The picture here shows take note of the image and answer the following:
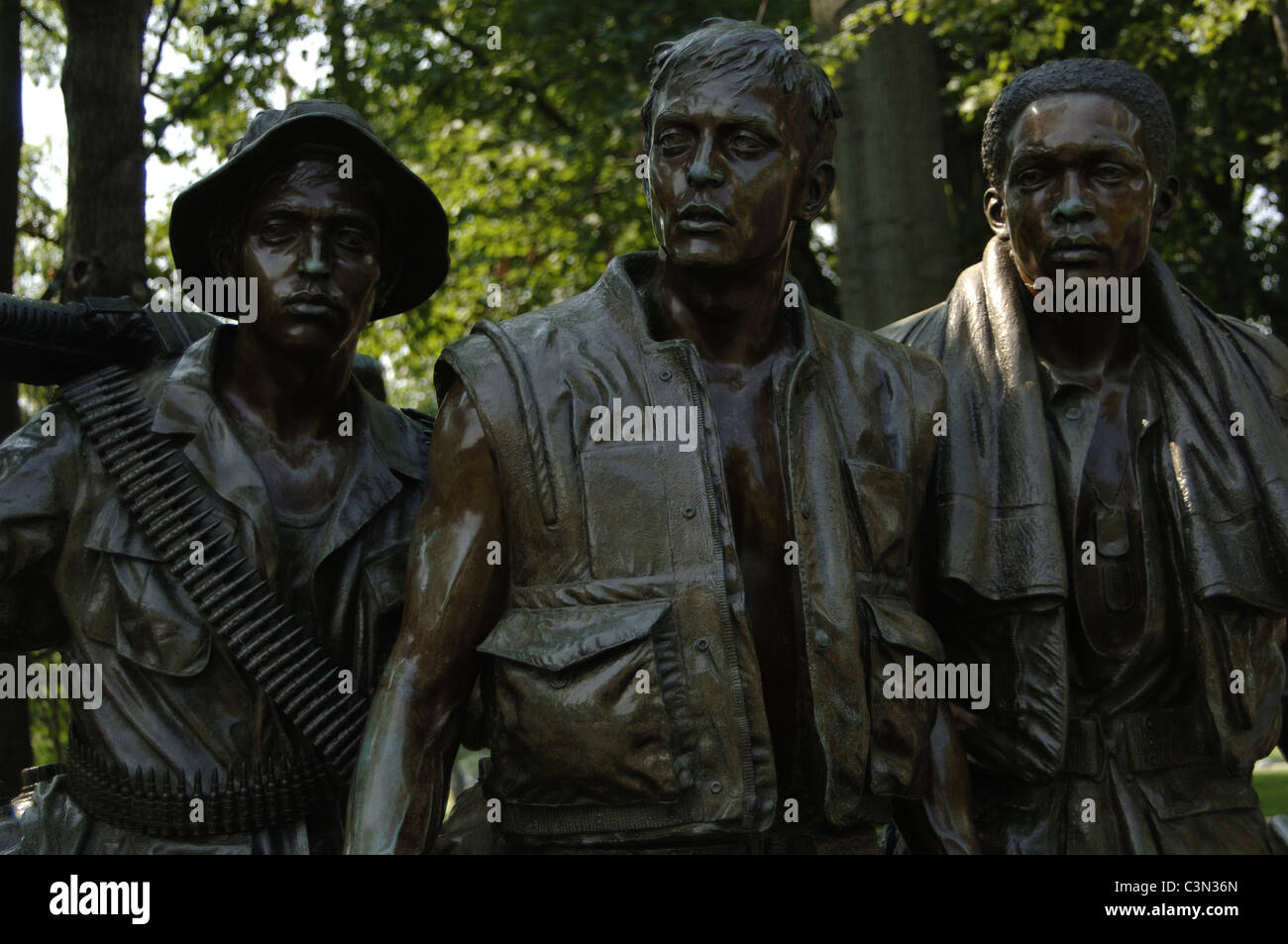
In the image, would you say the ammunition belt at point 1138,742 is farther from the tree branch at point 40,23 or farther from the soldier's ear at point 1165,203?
the tree branch at point 40,23

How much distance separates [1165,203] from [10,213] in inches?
247

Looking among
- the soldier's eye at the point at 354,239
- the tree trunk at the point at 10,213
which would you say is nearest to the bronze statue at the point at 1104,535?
the soldier's eye at the point at 354,239

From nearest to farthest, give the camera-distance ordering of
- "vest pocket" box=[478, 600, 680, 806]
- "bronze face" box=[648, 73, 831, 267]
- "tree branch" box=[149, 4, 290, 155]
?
"vest pocket" box=[478, 600, 680, 806] < "bronze face" box=[648, 73, 831, 267] < "tree branch" box=[149, 4, 290, 155]

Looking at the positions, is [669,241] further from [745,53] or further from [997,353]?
[997,353]

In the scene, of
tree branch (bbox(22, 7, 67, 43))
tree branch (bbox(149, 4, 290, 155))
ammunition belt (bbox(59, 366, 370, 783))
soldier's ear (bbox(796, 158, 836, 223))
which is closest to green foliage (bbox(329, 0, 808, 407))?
tree branch (bbox(149, 4, 290, 155))

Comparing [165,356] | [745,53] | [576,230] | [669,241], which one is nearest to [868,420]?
[669,241]

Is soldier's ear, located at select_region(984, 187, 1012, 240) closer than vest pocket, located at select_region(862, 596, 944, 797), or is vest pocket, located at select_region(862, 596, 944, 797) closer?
vest pocket, located at select_region(862, 596, 944, 797)

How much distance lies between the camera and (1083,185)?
5199 mm

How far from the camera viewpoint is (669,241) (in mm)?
4531

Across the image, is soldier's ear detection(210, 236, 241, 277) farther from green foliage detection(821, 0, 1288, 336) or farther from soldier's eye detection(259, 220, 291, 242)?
green foliage detection(821, 0, 1288, 336)

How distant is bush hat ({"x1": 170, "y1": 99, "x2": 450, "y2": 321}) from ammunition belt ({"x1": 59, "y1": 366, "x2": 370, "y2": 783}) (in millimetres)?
568

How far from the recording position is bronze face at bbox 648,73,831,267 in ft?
14.7

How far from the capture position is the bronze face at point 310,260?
5.17 meters
